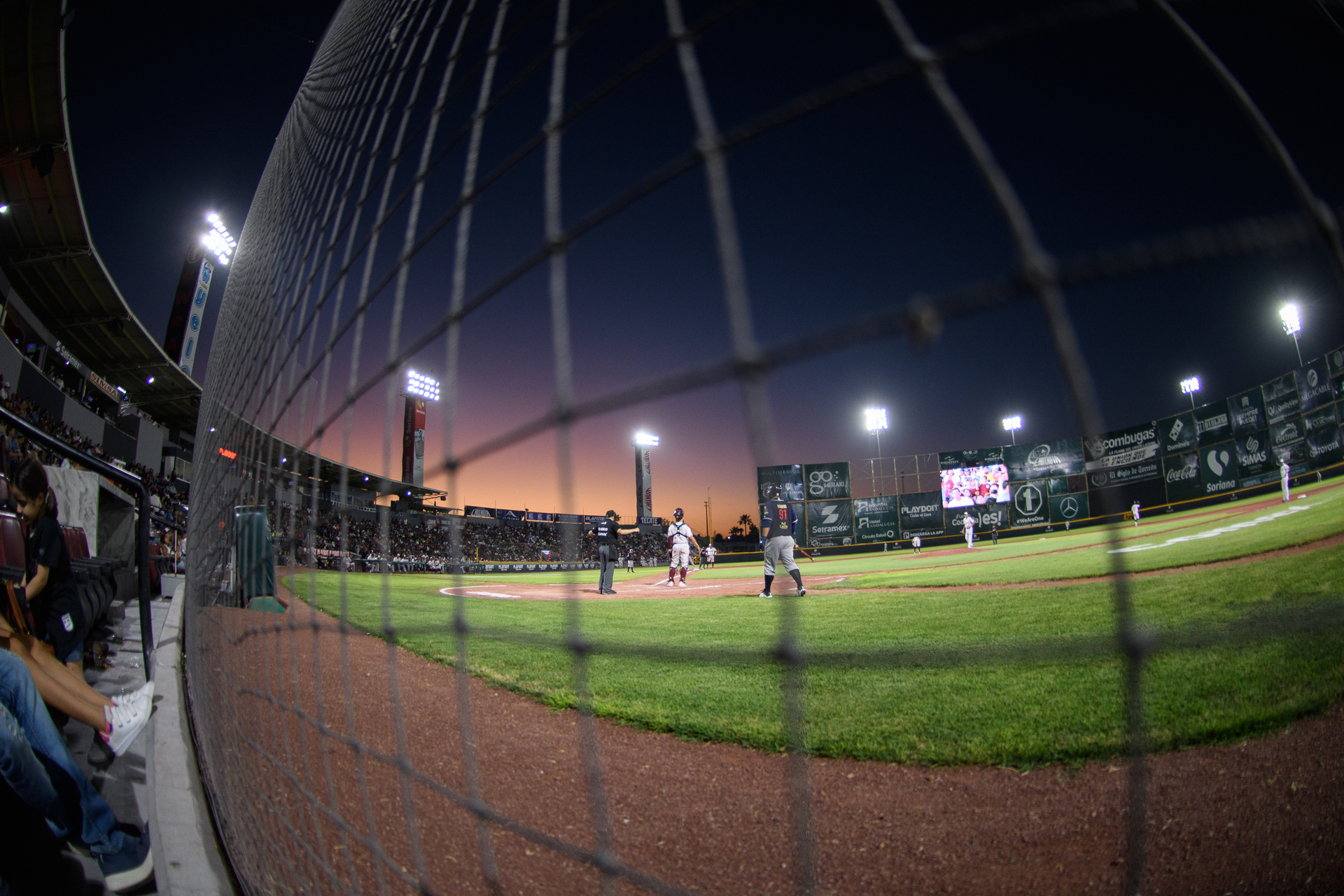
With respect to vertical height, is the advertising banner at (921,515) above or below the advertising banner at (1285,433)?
below

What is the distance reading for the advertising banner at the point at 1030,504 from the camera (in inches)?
789

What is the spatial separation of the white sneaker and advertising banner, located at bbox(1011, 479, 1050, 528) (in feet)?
73.2

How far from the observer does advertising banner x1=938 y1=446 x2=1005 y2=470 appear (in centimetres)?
2139

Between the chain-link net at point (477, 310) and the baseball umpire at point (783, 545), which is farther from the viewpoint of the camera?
the baseball umpire at point (783, 545)

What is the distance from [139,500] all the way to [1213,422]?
20730mm

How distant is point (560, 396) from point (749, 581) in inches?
406

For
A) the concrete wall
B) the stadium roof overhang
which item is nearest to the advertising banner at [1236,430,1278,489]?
the stadium roof overhang

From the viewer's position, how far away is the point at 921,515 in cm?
2264

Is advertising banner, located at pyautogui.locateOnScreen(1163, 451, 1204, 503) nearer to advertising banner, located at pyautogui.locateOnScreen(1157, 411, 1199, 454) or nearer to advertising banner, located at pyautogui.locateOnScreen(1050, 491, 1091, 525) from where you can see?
advertising banner, located at pyautogui.locateOnScreen(1157, 411, 1199, 454)

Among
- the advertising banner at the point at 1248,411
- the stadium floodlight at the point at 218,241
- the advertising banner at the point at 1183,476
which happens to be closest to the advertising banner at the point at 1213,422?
the advertising banner at the point at 1248,411

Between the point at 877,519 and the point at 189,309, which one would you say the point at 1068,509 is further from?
the point at 189,309

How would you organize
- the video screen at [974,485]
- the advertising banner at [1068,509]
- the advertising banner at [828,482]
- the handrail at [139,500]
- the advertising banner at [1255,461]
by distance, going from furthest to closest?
the advertising banner at [828,482]
the video screen at [974,485]
the advertising banner at [1068,509]
the advertising banner at [1255,461]
the handrail at [139,500]

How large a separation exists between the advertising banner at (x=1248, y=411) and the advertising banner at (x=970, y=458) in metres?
7.06

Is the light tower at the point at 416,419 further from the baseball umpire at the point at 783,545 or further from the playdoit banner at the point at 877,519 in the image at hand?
the playdoit banner at the point at 877,519
